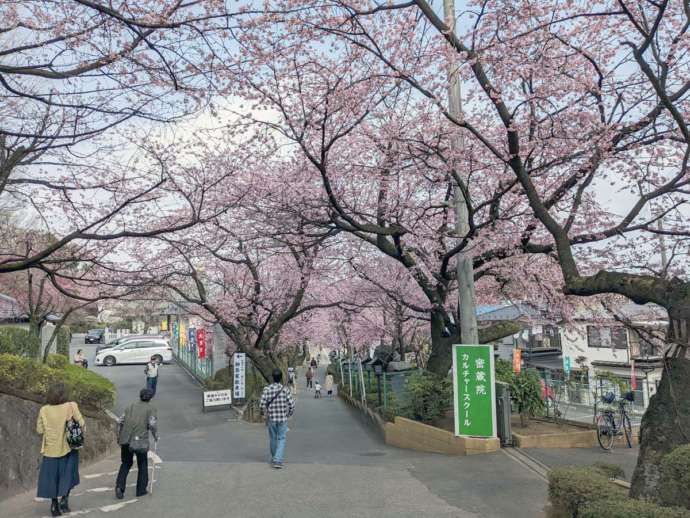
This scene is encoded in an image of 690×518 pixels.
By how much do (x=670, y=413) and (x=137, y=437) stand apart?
5972 millimetres

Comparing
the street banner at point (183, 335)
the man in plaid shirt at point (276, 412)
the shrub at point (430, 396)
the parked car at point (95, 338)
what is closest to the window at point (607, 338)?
the shrub at point (430, 396)

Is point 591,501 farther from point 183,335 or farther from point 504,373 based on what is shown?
point 183,335

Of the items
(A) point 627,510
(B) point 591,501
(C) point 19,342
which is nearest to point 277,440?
(B) point 591,501

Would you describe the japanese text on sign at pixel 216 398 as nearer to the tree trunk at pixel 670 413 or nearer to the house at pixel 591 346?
the house at pixel 591 346

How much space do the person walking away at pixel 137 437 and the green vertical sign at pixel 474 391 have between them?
17.3 feet

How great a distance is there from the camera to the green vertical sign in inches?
380

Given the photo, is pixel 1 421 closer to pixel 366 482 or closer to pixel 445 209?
pixel 366 482

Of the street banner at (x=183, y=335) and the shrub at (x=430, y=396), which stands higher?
the street banner at (x=183, y=335)

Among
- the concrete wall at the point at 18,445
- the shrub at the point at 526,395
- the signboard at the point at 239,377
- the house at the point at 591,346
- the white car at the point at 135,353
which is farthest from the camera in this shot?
the white car at the point at 135,353

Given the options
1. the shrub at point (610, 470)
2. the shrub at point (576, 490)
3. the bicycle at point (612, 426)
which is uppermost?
the shrub at point (576, 490)

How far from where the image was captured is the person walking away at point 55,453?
244 inches

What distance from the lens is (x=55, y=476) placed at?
6230mm

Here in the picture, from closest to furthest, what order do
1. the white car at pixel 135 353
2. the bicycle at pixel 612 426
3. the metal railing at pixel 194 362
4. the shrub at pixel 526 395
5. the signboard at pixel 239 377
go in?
the bicycle at pixel 612 426 → the shrub at pixel 526 395 → the signboard at pixel 239 377 → the metal railing at pixel 194 362 → the white car at pixel 135 353

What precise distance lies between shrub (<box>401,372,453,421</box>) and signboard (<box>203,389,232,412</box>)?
10.1m
